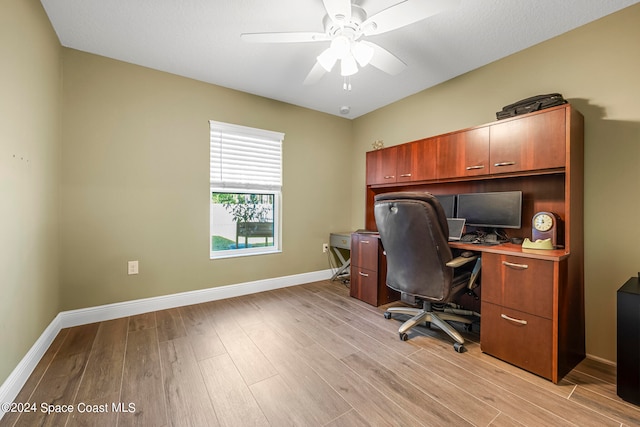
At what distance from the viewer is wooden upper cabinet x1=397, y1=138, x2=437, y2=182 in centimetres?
263

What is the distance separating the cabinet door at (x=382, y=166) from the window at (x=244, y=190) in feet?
3.82

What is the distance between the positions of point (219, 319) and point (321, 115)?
2.94 m

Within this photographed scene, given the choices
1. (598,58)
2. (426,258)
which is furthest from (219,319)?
(598,58)

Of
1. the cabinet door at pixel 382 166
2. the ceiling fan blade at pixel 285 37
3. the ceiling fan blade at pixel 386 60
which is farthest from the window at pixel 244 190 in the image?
the ceiling fan blade at pixel 386 60

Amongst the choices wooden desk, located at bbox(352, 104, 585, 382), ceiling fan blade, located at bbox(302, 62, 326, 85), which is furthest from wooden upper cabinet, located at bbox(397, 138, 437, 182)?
ceiling fan blade, located at bbox(302, 62, 326, 85)

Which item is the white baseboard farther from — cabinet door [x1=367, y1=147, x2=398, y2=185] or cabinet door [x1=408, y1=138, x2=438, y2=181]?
cabinet door [x1=408, y1=138, x2=438, y2=181]

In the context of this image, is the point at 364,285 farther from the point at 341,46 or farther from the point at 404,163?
the point at 341,46

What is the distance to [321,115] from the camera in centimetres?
386

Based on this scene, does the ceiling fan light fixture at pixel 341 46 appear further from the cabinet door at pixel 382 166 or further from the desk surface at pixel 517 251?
the desk surface at pixel 517 251

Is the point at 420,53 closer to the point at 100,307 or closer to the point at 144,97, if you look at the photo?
the point at 144,97

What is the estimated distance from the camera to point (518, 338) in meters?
1.75

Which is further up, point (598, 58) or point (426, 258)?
point (598, 58)

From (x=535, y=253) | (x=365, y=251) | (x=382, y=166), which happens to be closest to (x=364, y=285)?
(x=365, y=251)

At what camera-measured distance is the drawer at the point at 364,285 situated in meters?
2.86
